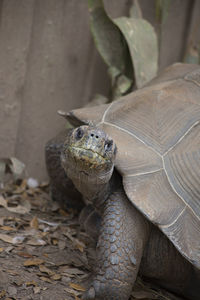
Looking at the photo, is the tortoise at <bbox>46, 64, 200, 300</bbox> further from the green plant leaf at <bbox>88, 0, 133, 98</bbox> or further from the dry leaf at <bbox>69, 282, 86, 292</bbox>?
the green plant leaf at <bbox>88, 0, 133, 98</bbox>

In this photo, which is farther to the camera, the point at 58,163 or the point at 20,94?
the point at 20,94

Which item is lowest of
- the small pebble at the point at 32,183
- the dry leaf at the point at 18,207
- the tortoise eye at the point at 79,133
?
the small pebble at the point at 32,183

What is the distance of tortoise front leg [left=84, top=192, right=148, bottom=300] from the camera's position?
7.92 feet

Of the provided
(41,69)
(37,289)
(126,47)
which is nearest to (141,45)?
(126,47)

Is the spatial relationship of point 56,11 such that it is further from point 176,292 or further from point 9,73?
point 176,292

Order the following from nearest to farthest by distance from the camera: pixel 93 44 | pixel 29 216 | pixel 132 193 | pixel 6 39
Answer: pixel 132 193 < pixel 29 216 < pixel 6 39 < pixel 93 44

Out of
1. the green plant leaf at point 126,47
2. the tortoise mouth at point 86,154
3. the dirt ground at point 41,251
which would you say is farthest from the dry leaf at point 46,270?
the green plant leaf at point 126,47

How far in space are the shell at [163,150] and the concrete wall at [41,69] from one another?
0.79 m

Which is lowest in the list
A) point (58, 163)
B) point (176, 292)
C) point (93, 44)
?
point (176, 292)

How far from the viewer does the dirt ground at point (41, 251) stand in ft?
8.06

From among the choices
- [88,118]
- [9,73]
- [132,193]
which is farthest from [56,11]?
[132,193]

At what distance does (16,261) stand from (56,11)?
213 centimetres

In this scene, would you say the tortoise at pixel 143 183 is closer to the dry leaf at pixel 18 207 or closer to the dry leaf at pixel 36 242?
the dry leaf at pixel 36 242

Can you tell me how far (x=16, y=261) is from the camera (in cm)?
266
